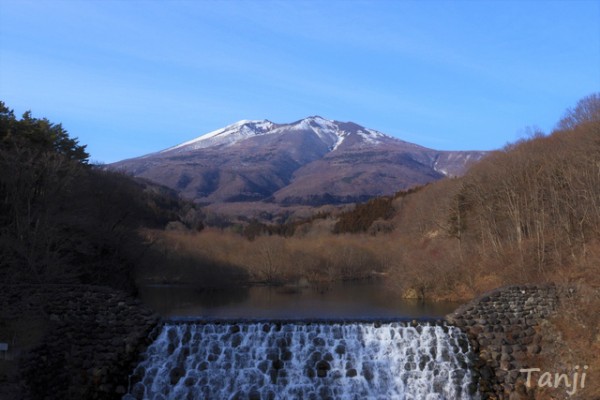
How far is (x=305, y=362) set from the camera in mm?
16672

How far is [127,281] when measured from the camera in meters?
30.3

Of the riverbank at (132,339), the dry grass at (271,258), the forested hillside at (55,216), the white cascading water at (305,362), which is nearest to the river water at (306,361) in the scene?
the white cascading water at (305,362)

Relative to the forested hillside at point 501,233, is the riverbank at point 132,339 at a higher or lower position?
lower

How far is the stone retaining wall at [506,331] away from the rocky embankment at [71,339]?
9501 mm

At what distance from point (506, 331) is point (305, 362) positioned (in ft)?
19.6

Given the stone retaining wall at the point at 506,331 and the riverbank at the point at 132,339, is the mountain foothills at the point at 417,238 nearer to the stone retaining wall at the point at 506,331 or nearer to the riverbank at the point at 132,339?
the riverbank at the point at 132,339

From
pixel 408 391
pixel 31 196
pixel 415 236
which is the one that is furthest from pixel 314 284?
pixel 408 391

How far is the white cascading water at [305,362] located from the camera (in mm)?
15945

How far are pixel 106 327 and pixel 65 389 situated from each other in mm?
2180

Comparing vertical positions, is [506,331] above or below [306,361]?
above

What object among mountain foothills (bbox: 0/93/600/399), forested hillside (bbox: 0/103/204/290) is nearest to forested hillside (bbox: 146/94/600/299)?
mountain foothills (bbox: 0/93/600/399)

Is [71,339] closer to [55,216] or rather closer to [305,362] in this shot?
[305,362]

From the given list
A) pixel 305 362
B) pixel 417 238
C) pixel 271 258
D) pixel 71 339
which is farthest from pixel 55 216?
pixel 417 238

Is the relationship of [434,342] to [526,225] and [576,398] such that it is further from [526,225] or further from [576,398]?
[526,225]
